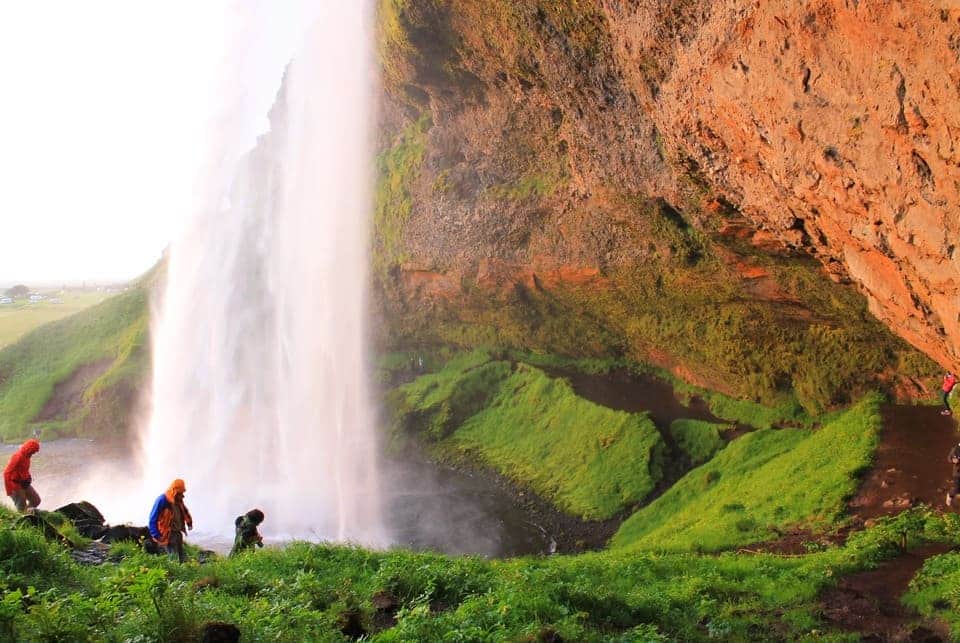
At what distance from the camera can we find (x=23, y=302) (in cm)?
9019

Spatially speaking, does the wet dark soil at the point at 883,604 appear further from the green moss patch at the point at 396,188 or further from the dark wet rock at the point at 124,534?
the green moss patch at the point at 396,188

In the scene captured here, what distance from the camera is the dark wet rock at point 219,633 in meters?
4.87

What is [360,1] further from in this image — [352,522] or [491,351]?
[352,522]

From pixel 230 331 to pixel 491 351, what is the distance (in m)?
11.5

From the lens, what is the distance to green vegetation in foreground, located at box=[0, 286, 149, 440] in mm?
34281

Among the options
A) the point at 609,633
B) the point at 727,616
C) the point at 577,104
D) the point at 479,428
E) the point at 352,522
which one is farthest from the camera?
the point at 479,428

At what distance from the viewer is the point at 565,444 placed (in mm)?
21781

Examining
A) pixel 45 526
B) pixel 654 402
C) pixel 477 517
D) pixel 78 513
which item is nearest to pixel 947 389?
pixel 654 402

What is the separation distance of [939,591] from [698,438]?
11.3 metres

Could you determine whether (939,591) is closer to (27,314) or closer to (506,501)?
(506,501)

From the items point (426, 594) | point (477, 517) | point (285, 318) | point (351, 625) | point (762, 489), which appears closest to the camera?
point (351, 625)

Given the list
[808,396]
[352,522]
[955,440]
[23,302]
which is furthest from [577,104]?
[23,302]

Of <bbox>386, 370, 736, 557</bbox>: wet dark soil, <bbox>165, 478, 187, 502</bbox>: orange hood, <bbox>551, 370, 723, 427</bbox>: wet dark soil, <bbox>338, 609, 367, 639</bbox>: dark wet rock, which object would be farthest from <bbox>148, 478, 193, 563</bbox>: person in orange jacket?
<bbox>551, 370, 723, 427</bbox>: wet dark soil

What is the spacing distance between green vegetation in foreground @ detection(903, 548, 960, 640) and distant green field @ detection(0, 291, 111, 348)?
2481 inches
